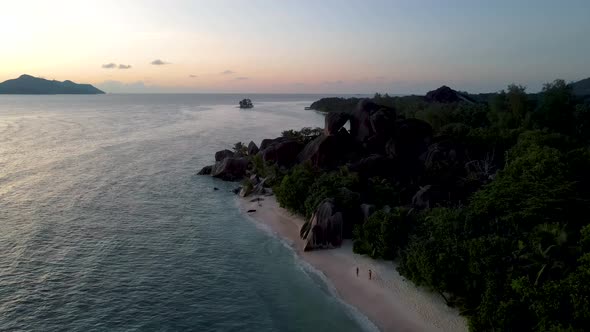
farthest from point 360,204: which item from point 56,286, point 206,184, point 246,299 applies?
point 206,184

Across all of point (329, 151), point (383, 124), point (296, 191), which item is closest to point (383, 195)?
point (296, 191)

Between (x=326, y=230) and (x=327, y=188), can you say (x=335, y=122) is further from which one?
(x=326, y=230)

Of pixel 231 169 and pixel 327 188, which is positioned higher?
pixel 327 188

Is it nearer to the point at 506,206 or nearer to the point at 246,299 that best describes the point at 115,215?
the point at 246,299

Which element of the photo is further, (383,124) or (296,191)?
(383,124)

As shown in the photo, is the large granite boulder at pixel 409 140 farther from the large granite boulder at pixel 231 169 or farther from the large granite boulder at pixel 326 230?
the large granite boulder at pixel 231 169

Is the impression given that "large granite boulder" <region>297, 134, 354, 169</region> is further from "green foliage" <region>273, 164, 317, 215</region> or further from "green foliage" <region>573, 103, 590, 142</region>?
"green foliage" <region>573, 103, 590, 142</region>

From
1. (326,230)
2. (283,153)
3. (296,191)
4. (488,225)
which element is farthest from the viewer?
(283,153)

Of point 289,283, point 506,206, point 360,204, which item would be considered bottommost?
point 289,283
